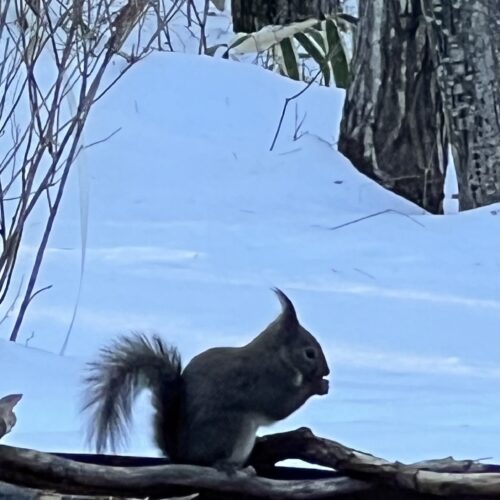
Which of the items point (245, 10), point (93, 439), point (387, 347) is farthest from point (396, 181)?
point (93, 439)

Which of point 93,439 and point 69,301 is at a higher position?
point 69,301

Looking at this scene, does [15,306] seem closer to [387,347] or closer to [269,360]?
[387,347]

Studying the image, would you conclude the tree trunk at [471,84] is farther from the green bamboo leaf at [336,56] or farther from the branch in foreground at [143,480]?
the branch in foreground at [143,480]

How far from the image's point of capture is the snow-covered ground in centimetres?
205

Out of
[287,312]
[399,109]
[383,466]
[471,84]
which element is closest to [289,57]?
[399,109]

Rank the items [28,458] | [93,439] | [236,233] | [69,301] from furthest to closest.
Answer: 1. [236,233]
2. [69,301]
3. [93,439]
4. [28,458]

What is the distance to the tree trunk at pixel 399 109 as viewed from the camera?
3.39 metres

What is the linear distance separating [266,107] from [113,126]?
1.60 feet

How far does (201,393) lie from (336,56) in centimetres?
264

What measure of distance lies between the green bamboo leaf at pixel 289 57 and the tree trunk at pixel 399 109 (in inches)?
20.7

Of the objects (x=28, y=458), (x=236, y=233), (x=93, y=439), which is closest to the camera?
(x=28, y=458)

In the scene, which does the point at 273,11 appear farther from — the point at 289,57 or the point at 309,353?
the point at 309,353

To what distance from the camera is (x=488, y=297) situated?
2.70 metres

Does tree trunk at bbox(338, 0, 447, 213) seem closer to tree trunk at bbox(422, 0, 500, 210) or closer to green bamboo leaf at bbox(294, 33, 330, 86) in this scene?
tree trunk at bbox(422, 0, 500, 210)
